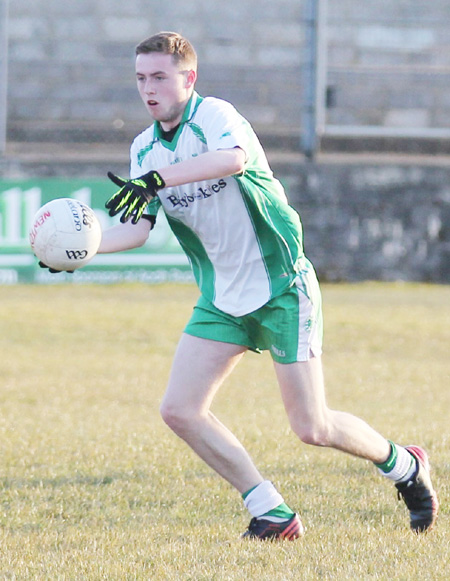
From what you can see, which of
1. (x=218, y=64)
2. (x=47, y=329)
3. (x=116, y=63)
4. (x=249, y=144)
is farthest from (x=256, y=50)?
(x=249, y=144)

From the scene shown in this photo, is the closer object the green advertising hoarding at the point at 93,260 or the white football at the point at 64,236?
the white football at the point at 64,236

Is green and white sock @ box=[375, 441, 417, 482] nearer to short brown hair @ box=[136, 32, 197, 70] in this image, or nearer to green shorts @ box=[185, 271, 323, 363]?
green shorts @ box=[185, 271, 323, 363]

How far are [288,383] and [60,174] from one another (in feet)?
42.6

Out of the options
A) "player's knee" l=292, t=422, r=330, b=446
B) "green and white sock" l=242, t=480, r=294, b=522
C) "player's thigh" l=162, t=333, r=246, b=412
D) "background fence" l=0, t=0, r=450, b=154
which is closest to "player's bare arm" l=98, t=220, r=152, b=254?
"player's thigh" l=162, t=333, r=246, b=412

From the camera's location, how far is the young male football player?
4.73 meters

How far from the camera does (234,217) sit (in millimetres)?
4844

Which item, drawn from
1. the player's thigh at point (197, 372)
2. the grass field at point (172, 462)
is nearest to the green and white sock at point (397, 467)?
the grass field at point (172, 462)

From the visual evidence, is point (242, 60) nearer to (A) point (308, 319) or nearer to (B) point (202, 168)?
(A) point (308, 319)

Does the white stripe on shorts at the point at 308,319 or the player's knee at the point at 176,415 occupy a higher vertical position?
the white stripe on shorts at the point at 308,319

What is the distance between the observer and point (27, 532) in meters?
4.88

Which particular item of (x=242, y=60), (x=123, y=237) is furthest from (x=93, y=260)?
(x=123, y=237)

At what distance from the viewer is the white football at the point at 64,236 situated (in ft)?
15.3

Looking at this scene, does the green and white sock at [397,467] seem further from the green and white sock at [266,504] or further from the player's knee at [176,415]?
the player's knee at [176,415]

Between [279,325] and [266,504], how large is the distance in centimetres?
81
